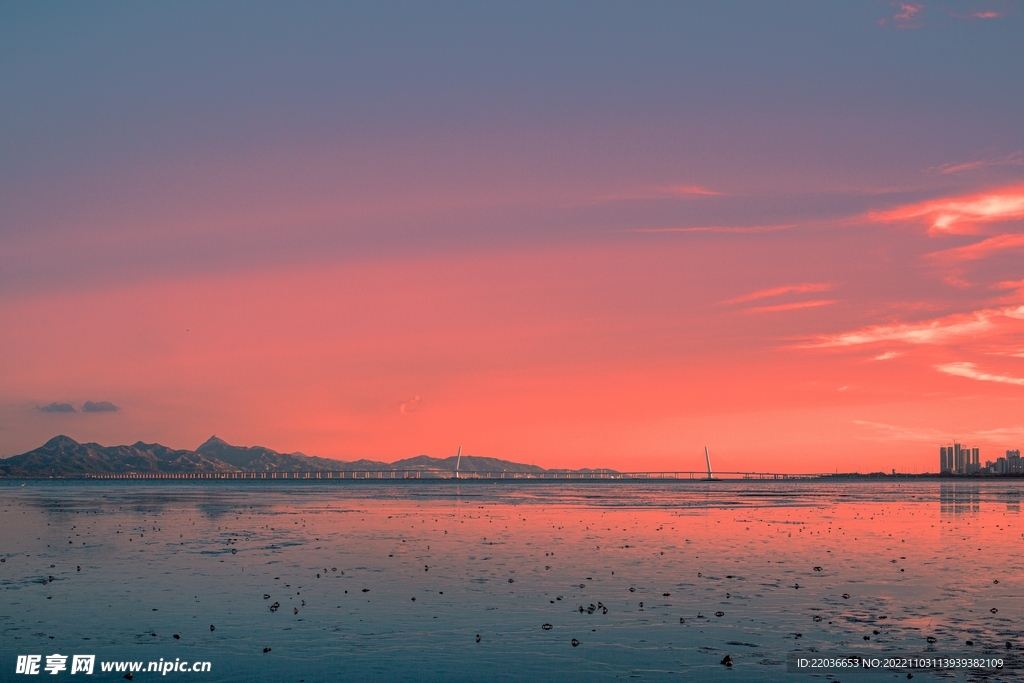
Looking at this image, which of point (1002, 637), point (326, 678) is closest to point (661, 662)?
point (326, 678)

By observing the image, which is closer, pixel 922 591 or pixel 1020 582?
pixel 922 591

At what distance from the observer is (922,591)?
1214 inches

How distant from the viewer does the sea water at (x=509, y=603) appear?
21031 mm

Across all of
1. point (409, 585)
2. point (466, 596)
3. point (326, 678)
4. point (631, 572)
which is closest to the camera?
point (326, 678)

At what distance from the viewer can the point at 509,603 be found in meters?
28.5

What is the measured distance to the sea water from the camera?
2103 centimetres

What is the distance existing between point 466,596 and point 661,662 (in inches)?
418

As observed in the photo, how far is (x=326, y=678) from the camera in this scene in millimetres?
19453

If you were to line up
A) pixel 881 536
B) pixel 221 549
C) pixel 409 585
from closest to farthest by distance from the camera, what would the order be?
pixel 409 585
pixel 221 549
pixel 881 536

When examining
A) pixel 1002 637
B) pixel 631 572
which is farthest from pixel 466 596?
pixel 1002 637

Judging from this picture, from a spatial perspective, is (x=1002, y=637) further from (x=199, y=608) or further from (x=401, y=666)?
(x=199, y=608)

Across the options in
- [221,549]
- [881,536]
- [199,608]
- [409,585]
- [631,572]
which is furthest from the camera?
[881,536]

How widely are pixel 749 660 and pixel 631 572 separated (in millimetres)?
15046

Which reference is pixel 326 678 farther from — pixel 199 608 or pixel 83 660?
pixel 199 608
